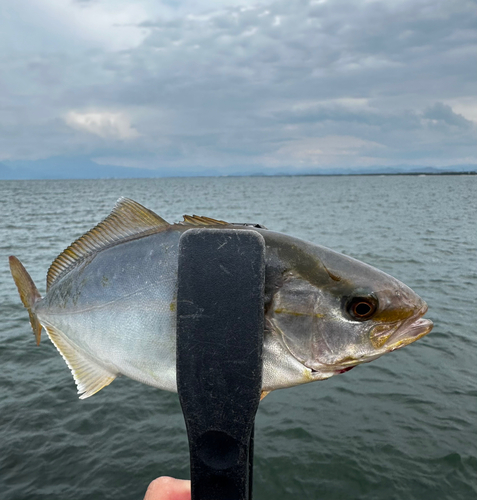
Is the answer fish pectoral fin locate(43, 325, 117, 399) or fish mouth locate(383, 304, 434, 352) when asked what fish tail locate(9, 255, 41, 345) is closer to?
fish pectoral fin locate(43, 325, 117, 399)

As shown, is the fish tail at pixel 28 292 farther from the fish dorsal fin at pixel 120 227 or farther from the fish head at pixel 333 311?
the fish head at pixel 333 311

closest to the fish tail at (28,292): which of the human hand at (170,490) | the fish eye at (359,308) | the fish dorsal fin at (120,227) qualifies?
the fish dorsal fin at (120,227)

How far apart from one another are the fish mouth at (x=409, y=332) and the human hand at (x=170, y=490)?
3.29 ft

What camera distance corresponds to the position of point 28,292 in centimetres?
241

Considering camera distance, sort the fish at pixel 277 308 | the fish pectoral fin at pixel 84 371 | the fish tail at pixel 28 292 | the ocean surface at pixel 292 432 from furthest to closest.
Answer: the ocean surface at pixel 292 432 → the fish tail at pixel 28 292 → the fish pectoral fin at pixel 84 371 → the fish at pixel 277 308

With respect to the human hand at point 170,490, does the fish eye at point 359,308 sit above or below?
above

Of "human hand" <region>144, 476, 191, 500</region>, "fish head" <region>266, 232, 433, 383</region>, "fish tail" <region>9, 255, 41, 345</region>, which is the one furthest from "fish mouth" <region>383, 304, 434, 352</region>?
"fish tail" <region>9, 255, 41, 345</region>

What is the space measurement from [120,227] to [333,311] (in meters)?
0.91

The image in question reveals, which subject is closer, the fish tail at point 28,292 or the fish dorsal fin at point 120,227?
the fish dorsal fin at point 120,227

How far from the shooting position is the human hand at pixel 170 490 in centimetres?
185

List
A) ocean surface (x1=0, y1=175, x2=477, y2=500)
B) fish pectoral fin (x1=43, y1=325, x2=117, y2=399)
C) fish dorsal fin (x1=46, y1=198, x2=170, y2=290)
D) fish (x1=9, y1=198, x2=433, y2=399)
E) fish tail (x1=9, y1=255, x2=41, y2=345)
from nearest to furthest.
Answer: fish (x1=9, y1=198, x2=433, y2=399) < fish dorsal fin (x1=46, y1=198, x2=170, y2=290) < fish pectoral fin (x1=43, y1=325, x2=117, y2=399) < fish tail (x1=9, y1=255, x2=41, y2=345) < ocean surface (x1=0, y1=175, x2=477, y2=500)

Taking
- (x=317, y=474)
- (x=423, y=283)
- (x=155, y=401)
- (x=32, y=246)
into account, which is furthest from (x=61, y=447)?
(x=32, y=246)

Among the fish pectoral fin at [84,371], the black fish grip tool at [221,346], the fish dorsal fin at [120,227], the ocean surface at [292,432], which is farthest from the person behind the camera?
the ocean surface at [292,432]

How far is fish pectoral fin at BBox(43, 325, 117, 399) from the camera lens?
1.93 meters
